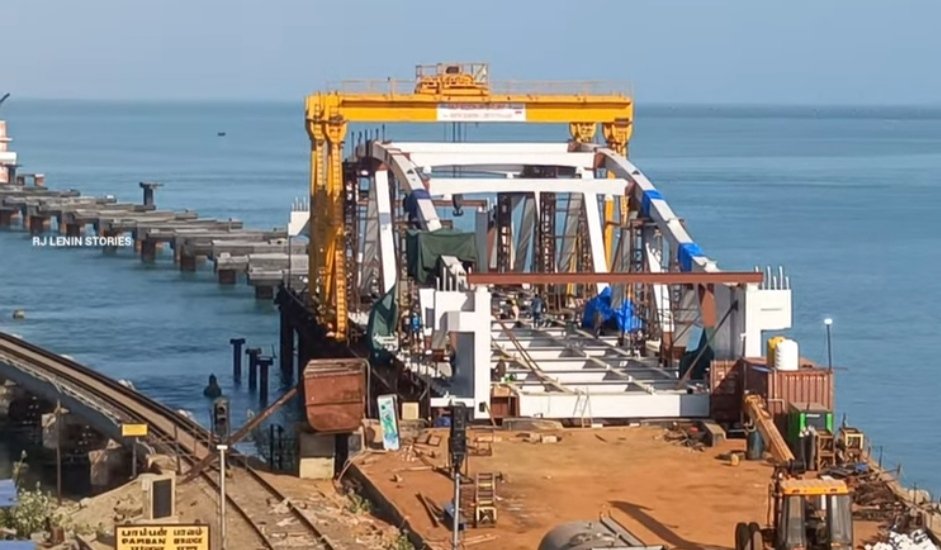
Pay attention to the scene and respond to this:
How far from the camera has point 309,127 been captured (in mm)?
44062

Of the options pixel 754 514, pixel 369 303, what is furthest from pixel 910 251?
pixel 754 514

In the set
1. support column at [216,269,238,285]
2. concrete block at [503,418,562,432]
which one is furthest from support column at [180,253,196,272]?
concrete block at [503,418,562,432]

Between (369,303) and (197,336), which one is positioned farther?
(197,336)

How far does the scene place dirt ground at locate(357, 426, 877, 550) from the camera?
22703mm

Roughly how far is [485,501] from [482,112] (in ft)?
71.0

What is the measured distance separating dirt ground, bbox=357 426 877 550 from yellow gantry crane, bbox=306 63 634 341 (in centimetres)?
1533

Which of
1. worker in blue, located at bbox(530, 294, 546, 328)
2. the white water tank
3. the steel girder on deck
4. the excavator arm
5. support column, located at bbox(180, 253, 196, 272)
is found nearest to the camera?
the excavator arm

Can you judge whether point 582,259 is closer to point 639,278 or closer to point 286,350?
point 639,278

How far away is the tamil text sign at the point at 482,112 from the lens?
142 feet

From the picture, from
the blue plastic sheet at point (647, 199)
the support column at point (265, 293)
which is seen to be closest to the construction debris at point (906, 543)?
the blue plastic sheet at point (647, 199)

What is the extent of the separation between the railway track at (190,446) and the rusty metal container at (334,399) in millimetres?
→ 1320

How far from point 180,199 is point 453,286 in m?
98.3

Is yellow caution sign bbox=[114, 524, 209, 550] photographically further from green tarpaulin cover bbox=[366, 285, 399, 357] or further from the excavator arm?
green tarpaulin cover bbox=[366, 285, 399, 357]

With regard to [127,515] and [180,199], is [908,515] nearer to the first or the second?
[127,515]
